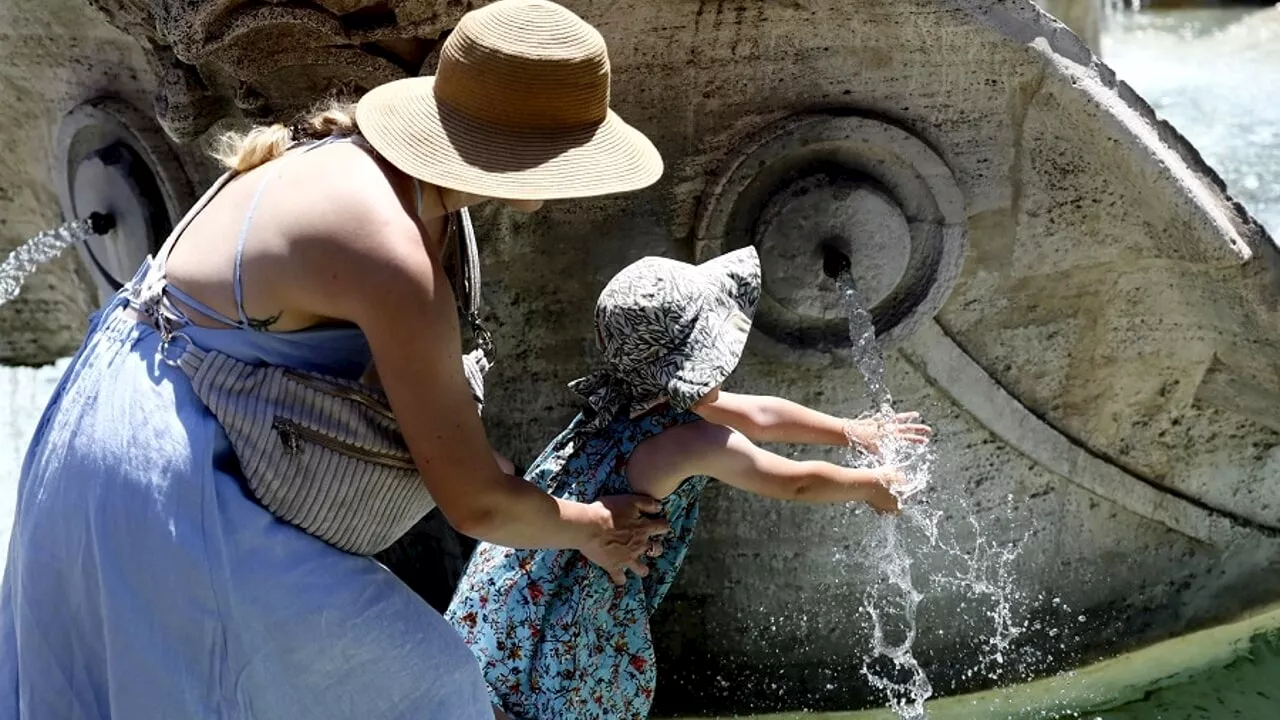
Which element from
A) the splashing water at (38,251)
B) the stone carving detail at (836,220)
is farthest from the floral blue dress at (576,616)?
the splashing water at (38,251)

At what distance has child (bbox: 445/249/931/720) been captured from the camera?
8.59 feet

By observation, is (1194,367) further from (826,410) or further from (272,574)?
(272,574)

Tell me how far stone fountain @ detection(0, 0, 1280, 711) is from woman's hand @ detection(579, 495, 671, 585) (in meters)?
0.75

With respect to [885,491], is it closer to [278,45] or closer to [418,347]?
[418,347]

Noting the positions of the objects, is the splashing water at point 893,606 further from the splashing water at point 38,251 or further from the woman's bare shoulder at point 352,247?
the splashing water at point 38,251

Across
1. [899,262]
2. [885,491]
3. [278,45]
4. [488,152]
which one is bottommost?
[885,491]

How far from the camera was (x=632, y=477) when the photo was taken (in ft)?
8.73

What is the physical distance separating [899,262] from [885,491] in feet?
2.05

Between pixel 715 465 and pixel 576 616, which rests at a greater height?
pixel 715 465

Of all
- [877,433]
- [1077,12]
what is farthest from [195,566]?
[1077,12]

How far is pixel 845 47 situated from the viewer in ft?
10.3

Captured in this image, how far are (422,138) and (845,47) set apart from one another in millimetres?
1247

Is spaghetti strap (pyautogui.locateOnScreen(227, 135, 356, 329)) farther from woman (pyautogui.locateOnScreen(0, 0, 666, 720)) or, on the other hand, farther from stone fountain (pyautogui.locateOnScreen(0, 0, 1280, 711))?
stone fountain (pyautogui.locateOnScreen(0, 0, 1280, 711))

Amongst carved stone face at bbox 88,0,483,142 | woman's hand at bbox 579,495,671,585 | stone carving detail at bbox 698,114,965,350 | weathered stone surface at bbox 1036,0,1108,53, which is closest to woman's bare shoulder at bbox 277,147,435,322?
woman's hand at bbox 579,495,671,585
